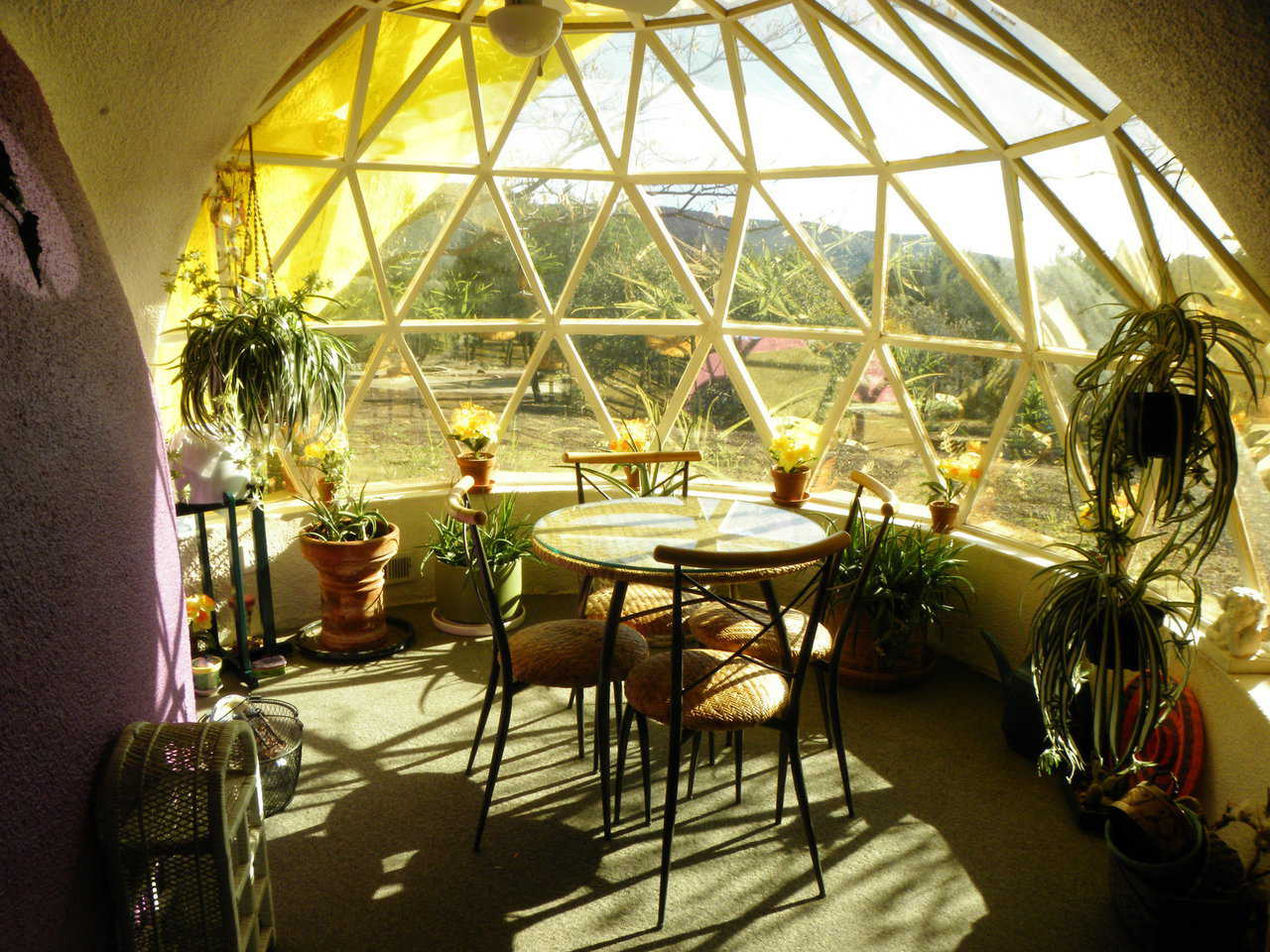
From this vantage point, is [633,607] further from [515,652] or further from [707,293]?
Result: [707,293]

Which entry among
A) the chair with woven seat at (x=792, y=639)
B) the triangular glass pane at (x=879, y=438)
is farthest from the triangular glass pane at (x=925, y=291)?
the chair with woven seat at (x=792, y=639)

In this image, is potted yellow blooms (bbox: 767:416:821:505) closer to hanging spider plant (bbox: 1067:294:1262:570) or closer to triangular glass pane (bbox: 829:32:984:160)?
triangular glass pane (bbox: 829:32:984:160)

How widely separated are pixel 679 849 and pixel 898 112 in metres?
3.97

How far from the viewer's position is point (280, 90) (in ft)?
→ 17.1

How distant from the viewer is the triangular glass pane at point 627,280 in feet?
21.6

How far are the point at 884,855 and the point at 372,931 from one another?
6.66 ft

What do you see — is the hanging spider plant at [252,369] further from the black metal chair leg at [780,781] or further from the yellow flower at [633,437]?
the black metal chair leg at [780,781]

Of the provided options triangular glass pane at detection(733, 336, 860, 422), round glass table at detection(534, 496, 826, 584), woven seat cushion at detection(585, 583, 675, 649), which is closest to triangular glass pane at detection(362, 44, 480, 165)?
triangular glass pane at detection(733, 336, 860, 422)

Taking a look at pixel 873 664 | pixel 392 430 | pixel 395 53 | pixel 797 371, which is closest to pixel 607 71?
pixel 395 53

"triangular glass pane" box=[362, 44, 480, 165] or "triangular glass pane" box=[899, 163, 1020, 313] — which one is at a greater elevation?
"triangular glass pane" box=[362, 44, 480, 165]

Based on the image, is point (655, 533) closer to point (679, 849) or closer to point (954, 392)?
point (679, 849)

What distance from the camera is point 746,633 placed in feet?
13.9

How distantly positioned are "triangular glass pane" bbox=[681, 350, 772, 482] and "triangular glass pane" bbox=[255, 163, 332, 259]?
284 centimetres

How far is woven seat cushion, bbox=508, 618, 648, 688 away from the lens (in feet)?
13.0
